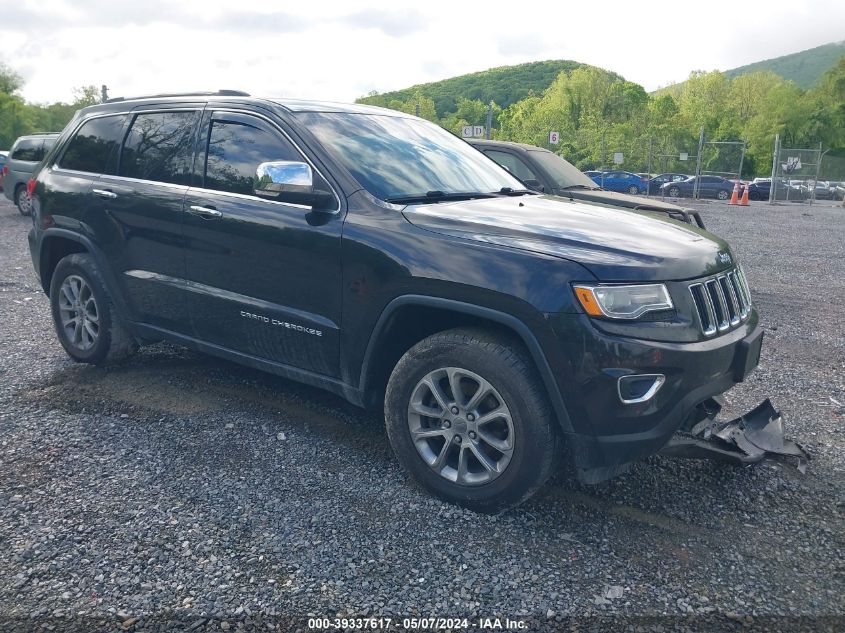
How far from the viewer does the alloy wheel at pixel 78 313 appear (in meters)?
5.08

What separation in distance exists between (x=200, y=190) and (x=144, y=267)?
72cm

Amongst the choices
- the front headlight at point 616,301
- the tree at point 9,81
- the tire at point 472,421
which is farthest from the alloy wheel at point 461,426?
the tree at point 9,81

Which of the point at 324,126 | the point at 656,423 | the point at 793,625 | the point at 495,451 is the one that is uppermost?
the point at 324,126

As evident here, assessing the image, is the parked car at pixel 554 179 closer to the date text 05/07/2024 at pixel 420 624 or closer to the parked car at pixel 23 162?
the date text 05/07/2024 at pixel 420 624

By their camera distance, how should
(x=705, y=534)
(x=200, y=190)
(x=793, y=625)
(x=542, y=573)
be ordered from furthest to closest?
(x=200, y=190)
(x=705, y=534)
(x=542, y=573)
(x=793, y=625)

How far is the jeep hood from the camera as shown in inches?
A: 119

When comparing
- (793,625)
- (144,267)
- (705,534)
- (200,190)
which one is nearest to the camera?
(793,625)

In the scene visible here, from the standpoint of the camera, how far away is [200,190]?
425cm

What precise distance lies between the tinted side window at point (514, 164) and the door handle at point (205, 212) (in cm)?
548

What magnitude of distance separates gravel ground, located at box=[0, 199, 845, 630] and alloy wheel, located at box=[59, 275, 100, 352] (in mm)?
411

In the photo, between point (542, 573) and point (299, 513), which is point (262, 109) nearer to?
point (299, 513)

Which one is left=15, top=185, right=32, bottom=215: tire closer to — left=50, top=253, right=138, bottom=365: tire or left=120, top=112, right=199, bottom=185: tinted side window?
left=50, top=253, right=138, bottom=365: tire

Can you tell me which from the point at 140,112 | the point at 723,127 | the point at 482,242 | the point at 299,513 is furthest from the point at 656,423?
the point at 723,127

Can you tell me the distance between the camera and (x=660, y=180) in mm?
35188
